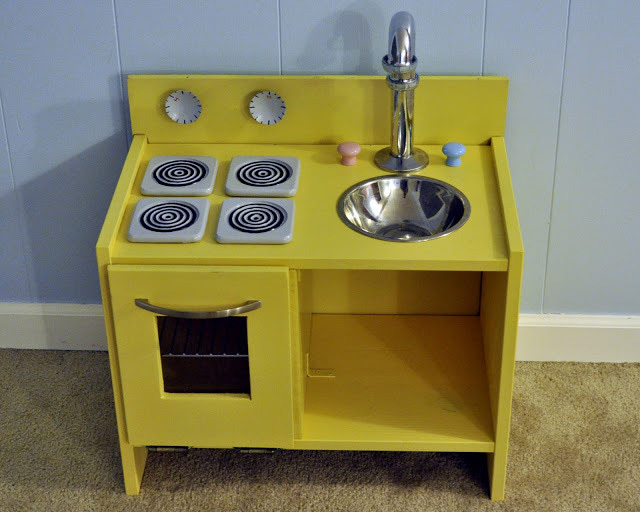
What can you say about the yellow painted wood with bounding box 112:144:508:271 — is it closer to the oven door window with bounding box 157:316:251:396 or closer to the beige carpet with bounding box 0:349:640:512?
the oven door window with bounding box 157:316:251:396

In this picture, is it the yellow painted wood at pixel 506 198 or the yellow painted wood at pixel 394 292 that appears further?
the yellow painted wood at pixel 394 292

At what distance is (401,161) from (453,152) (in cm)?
11

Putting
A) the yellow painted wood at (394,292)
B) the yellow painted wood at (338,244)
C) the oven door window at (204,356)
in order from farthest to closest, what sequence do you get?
the yellow painted wood at (394,292) → the oven door window at (204,356) → the yellow painted wood at (338,244)

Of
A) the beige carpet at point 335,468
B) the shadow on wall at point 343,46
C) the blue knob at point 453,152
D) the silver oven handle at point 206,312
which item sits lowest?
the beige carpet at point 335,468

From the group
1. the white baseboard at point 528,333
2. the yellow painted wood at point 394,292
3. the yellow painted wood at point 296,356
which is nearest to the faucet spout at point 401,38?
the yellow painted wood at point 296,356

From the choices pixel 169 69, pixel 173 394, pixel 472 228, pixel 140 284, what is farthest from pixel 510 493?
pixel 169 69

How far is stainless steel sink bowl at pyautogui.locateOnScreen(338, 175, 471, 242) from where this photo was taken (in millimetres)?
1981

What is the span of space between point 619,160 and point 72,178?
48.7 inches

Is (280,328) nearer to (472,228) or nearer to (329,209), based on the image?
(329,209)

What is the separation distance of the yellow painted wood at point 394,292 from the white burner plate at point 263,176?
354 millimetres

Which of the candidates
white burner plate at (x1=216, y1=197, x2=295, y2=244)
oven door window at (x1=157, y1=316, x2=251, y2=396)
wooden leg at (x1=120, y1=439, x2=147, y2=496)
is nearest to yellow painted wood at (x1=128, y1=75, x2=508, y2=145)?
white burner plate at (x1=216, y1=197, x2=295, y2=244)

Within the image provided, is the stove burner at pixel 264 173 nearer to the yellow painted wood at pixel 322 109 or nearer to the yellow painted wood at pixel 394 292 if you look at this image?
the yellow painted wood at pixel 322 109

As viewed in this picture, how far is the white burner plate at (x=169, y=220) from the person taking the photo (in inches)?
72.4

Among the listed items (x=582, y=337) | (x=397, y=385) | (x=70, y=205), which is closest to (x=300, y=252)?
(x=397, y=385)
